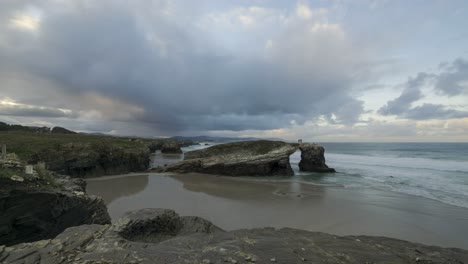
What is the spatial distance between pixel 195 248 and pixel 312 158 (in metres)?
35.1

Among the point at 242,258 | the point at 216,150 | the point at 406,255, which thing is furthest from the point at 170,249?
the point at 216,150

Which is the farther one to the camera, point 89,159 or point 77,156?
point 89,159

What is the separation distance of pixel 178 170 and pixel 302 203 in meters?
19.9

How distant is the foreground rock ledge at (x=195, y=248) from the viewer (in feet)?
14.3

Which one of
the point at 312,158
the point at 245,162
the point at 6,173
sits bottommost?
the point at 245,162

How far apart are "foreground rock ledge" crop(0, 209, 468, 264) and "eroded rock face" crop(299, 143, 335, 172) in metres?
31.0

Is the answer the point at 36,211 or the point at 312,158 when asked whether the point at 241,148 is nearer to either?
the point at 312,158

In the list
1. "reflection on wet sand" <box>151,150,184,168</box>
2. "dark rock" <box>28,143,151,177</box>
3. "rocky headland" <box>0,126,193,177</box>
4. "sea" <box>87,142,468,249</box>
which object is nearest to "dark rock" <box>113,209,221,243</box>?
"sea" <box>87,142,468,249</box>

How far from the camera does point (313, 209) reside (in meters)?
14.4

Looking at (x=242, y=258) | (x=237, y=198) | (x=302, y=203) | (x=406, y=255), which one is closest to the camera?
(x=242, y=258)

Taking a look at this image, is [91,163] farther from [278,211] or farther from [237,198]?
[278,211]

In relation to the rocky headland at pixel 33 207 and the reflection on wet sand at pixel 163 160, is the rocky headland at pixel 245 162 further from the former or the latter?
the rocky headland at pixel 33 207

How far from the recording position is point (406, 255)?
559 cm

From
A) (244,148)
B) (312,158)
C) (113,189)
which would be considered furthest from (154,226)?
(312,158)
